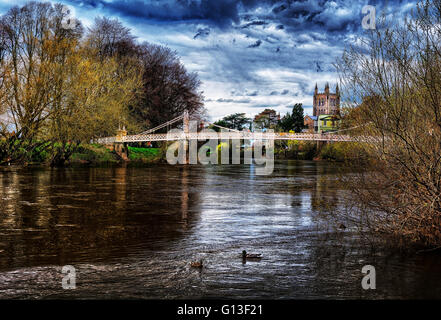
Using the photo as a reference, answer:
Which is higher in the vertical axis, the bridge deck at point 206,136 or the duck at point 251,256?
the bridge deck at point 206,136

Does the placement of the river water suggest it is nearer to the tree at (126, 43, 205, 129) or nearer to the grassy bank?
the tree at (126, 43, 205, 129)

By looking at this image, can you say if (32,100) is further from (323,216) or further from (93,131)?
(323,216)

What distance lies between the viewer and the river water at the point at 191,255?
21.3ft

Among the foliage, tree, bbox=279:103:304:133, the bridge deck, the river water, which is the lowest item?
the river water

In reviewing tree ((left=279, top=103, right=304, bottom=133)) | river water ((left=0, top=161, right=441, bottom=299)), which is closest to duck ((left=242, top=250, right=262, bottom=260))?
river water ((left=0, top=161, right=441, bottom=299))

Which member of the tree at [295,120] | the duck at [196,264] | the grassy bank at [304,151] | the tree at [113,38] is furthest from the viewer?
the tree at [295,120]

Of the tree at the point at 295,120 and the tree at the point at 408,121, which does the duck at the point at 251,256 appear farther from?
the tree at the point at 295,120

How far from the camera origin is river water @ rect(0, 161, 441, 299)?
21.3 feet

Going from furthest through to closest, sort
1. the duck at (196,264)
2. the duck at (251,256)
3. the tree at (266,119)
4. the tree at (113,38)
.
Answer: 1. the tree at (266,119)
2. the tree at (113,38)
3. the duck at (251,256)
4. the duck at (196,264)

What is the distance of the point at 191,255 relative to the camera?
8.34 m

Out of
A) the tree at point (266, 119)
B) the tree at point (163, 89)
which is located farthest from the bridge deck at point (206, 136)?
the tree at point (266, 119)

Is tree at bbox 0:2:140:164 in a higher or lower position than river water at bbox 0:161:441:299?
higher

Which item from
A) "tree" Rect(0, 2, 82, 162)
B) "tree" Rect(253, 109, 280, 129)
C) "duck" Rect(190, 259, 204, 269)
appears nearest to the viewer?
"duck" Rect(190, 259, 204, 269)
